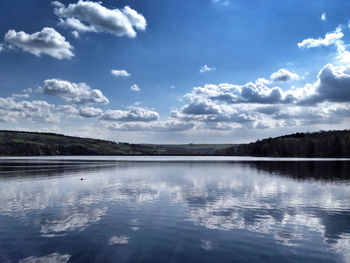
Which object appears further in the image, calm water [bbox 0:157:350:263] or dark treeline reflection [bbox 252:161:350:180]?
dark treeline reflection [bbox 252:161:350:180]

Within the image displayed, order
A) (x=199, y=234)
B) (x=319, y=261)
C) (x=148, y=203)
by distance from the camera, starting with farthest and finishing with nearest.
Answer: (x=148, y=203), (x=199, y=234), (x=319, y=261)

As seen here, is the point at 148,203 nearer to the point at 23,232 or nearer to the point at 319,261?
the point at 23,232

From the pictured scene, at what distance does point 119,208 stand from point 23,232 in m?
10.3

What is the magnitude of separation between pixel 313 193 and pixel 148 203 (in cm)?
2421

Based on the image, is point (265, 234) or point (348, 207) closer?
point (265, 234)

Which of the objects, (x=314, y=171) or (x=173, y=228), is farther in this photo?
(x=314, y=171)

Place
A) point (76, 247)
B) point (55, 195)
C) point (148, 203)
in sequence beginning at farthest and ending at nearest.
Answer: point (55, 195) < point (148, 203) < point (76, 247)

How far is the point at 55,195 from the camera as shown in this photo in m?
38.3

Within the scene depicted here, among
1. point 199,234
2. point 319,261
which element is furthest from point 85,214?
point 319,261

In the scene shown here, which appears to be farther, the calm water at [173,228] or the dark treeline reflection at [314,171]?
the dark treeline reflection at [314,171]

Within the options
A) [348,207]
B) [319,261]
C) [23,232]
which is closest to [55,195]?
[23,232]

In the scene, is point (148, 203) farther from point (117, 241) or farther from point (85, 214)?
point (117, 241)

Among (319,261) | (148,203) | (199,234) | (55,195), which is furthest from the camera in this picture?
(55,195)

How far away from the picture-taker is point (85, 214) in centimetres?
2731
